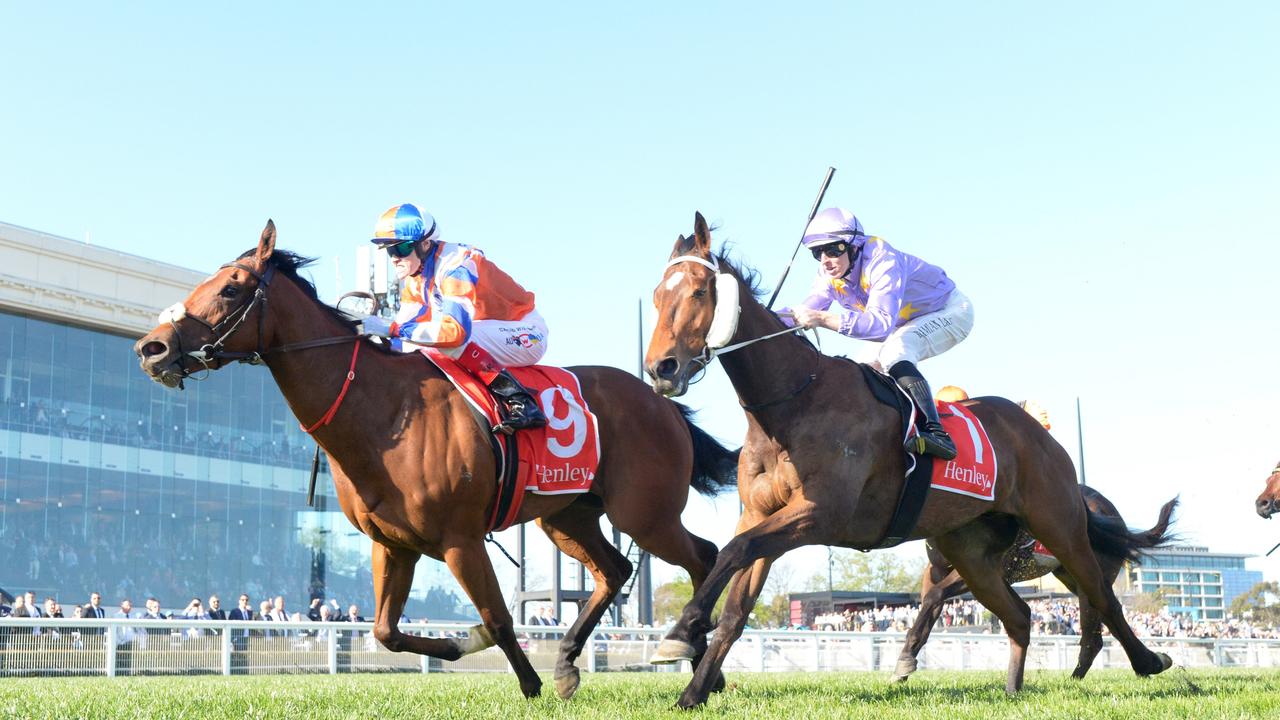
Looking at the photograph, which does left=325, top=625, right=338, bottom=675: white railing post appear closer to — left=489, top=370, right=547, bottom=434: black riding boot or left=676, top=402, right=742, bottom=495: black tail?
left=676, top=402, right=742, bottom=495: black tail

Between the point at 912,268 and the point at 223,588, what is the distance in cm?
3428

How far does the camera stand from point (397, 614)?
707 cm

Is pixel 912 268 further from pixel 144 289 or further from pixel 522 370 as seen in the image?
pixel 144 289

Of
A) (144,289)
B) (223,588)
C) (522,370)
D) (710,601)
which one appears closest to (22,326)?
(144,289)

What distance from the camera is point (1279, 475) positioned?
14664 millimetres

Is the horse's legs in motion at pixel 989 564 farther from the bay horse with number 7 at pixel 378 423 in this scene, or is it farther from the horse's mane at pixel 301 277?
the horse's mane at pixel 301 277

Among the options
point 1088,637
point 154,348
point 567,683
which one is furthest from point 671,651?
point 1088,637

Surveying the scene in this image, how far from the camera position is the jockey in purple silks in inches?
269

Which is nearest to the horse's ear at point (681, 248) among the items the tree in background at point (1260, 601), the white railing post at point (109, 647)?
the white railing post at point (109, 647)

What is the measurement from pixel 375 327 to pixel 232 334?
0.78 m

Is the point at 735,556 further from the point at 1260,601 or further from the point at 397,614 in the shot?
the point at 1260,601

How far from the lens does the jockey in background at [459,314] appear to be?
7.06 m

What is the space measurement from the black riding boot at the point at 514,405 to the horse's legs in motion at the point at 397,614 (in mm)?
940

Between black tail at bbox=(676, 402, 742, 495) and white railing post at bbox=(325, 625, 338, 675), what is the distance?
7.26 meters
